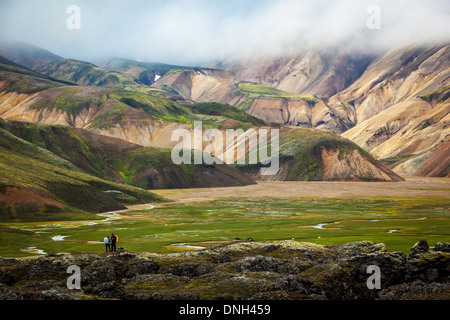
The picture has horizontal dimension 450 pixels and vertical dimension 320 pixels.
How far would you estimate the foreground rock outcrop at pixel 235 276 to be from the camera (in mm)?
27016

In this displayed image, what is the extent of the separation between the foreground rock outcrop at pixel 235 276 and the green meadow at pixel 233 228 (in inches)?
652

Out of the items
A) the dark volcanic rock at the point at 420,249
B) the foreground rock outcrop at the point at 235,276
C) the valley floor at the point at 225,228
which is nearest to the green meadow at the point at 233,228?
the valley floor at the point at 225,228

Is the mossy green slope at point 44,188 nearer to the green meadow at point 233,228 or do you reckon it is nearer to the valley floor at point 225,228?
the valley floor at point 225,228

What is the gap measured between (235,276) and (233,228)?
5541 cm

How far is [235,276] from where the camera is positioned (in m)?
31.4

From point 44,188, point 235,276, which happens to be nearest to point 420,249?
point 235,276

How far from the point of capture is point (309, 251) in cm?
4262

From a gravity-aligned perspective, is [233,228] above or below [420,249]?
below

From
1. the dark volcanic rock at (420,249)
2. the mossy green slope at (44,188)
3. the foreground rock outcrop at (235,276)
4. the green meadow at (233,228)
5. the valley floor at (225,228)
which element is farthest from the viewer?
the mossy green slope at (44,188)

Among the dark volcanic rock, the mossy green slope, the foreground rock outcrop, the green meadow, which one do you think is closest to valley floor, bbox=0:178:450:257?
the green meadow

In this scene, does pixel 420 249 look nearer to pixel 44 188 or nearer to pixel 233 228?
pixel 233 228

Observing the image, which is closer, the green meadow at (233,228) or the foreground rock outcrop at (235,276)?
the foreground rock outcrop at (235,276)

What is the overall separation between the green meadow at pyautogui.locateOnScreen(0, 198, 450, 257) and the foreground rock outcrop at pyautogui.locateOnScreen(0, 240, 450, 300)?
16549 mm
